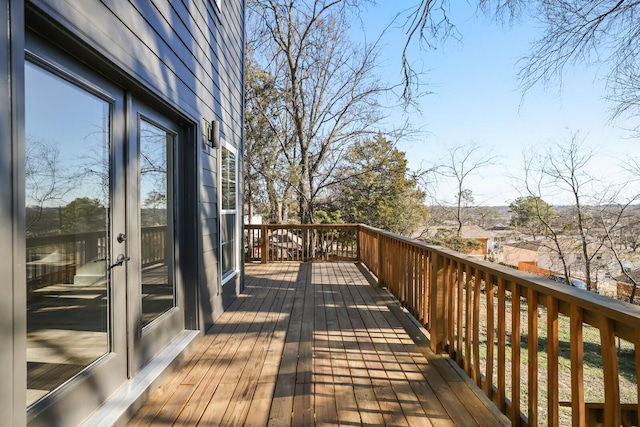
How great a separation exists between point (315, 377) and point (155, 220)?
1.58m

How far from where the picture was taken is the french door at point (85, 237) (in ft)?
4.73

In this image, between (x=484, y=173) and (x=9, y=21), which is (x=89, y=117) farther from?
(x=484, y=173)

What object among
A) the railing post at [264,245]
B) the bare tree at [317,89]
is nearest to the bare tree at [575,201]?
the bare tree at [317,89]

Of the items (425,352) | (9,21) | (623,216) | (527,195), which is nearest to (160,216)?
(9,21)

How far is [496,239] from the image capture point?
581 inches

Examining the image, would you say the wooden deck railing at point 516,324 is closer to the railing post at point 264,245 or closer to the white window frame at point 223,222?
the white window frame at point 223,222

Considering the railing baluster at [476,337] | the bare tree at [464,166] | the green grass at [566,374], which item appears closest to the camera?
the railing baluster at [476,337]

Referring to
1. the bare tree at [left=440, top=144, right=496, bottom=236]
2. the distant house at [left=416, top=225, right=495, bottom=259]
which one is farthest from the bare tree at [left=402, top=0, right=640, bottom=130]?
the bare tree at [left=440, top=144, right=496, bottom=236]

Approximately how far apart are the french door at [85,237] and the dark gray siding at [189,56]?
0.17 metres

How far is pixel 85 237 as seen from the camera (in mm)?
1770

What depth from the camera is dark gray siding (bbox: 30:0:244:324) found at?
1.62 m

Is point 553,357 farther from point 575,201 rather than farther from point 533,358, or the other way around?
point 575,201

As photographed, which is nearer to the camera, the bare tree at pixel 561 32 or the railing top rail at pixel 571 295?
the railing top rail at pixel 571 295

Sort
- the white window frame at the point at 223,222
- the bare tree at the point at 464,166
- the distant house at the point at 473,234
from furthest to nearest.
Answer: the bare tree at the point at 464,166
the distant house at the point at 473,234
the white window frame at the point at 223,222
